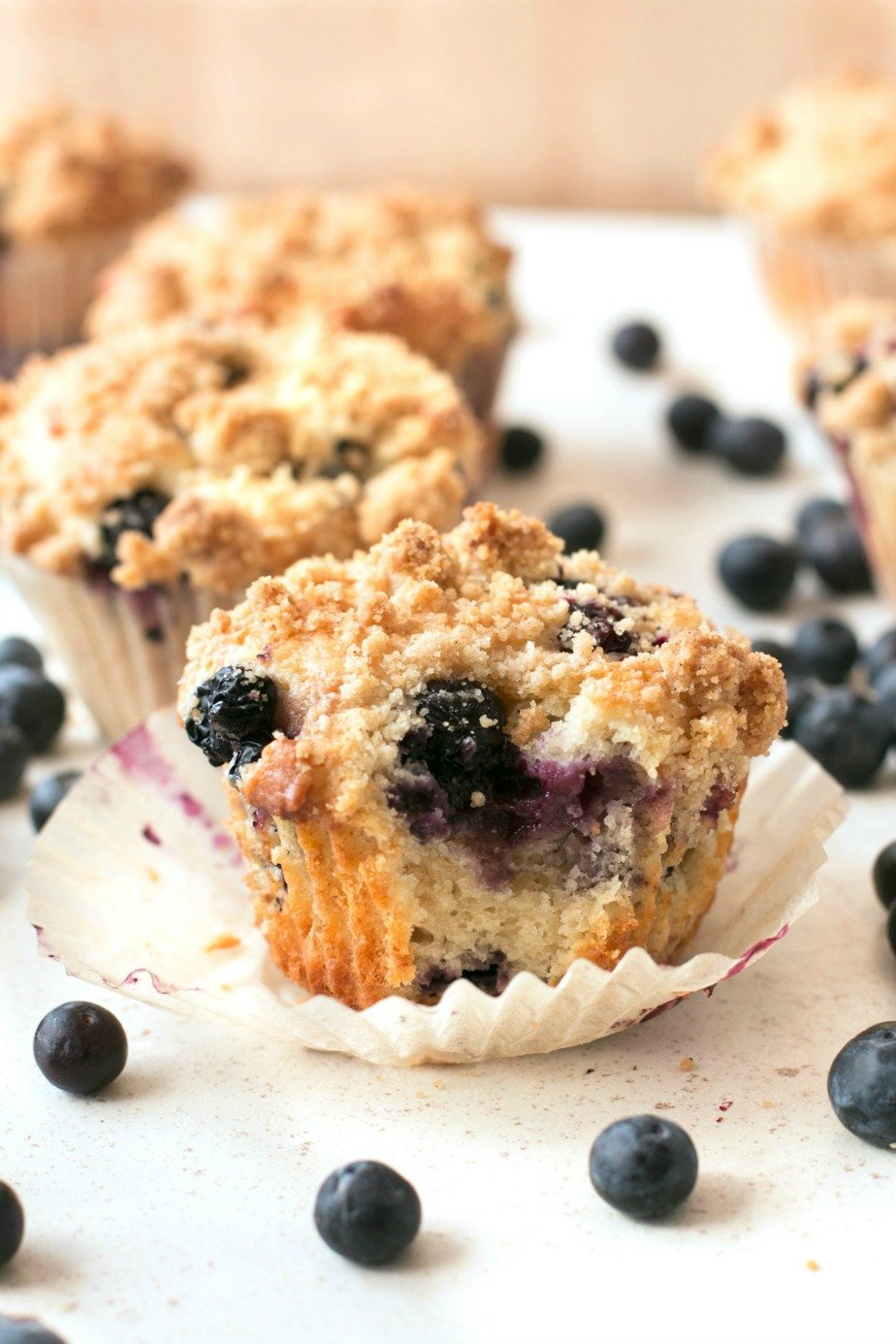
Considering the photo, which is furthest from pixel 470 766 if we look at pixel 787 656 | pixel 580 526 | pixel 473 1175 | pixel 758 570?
pixel 580 526

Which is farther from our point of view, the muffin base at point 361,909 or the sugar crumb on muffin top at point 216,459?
the sugar crumb on muffin top at point 216,459

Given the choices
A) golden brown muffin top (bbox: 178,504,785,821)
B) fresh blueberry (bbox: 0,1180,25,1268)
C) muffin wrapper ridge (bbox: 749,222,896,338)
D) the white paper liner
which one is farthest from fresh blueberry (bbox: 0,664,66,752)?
muffin wrapper ridge (bbox: 749,222,896,338)

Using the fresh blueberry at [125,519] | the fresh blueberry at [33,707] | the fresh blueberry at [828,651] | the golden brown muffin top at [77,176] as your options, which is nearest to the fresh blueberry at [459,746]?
the fresh blueberry at [125,519]

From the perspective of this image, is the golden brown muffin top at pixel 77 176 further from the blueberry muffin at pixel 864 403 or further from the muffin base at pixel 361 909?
the muffin base at pixel 361 909

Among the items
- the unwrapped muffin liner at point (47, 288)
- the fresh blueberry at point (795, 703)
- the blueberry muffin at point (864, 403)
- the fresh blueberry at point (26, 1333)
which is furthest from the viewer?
the unwrapped muffin liner at point (47, 288)

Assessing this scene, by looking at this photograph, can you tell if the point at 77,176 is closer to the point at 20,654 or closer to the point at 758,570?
the point at 20,654

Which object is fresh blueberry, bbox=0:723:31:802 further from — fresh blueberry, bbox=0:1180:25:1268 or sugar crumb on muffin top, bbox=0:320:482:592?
fresh blueberry, bbox=0:1180:25:1268
